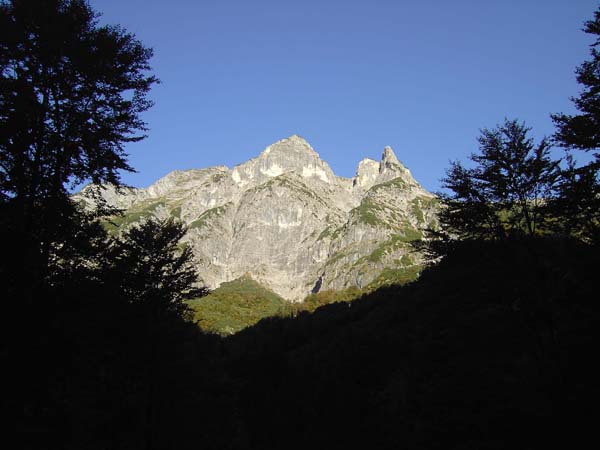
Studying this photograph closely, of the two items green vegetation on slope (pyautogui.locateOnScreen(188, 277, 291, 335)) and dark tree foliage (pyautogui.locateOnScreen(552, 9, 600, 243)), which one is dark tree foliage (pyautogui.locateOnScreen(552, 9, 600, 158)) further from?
green vegetation on slope (pyautogui.locateOnScreen(188, 277, 291, 335))

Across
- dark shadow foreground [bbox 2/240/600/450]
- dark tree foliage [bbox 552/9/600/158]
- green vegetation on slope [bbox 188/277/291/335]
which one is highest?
green vegetation on slope [bbox 188/277/291/335]

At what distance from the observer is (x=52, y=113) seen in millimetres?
12094

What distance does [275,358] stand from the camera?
4869cm

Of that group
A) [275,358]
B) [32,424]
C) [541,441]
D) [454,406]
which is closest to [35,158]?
[32,424]

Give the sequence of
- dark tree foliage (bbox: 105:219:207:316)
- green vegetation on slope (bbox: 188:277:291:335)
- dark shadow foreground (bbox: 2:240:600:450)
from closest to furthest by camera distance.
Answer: dark shadow foreground (bbox: 2:240:600:450) → dark tree foliage (bbox: 105:219:207:316) → green vegetation on slope (bbox: 188:277:291:335)

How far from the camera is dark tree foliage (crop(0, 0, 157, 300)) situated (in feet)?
35.4

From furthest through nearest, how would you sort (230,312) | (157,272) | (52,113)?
(230,312)
(157,272)
(52,113)

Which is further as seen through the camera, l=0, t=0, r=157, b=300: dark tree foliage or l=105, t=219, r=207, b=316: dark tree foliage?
l=105, t=219, r=207, b=316: dark tree foliage

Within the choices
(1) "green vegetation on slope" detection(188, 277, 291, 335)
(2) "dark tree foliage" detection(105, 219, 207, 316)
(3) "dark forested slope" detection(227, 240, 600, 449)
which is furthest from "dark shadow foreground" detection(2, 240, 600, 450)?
(1) "green vegetation on slope" detection(188, 277, 291, 335)

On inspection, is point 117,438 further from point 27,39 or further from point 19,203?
point 27,39

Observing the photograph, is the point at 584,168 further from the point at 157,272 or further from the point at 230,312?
the point at 230,312

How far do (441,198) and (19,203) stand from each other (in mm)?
16303

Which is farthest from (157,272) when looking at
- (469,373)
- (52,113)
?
(469,373)

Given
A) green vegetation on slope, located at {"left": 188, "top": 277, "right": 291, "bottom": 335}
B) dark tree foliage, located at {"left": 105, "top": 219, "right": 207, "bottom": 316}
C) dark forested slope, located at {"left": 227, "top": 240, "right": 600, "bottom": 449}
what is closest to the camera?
dark forested slope, located at {"left": 227, "top": 240, "right": 600, "bottom": 449}
